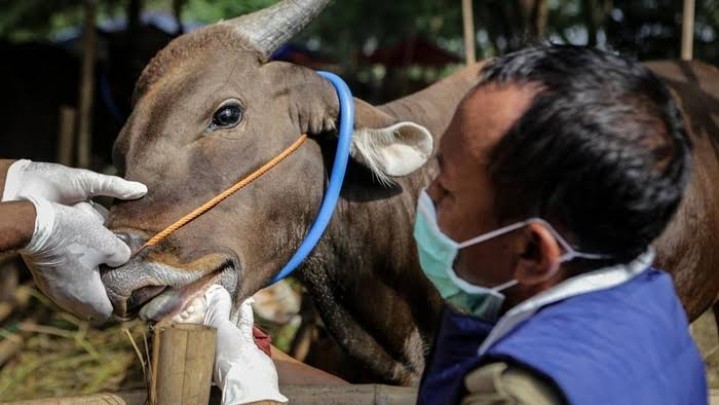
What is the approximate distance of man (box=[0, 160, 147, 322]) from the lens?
290 cm

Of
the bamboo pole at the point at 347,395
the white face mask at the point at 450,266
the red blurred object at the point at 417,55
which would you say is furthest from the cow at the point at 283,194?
the red blurred object at the point at 417,55

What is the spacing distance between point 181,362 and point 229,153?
1437 mm

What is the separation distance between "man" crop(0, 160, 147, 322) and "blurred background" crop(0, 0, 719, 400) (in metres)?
0.22

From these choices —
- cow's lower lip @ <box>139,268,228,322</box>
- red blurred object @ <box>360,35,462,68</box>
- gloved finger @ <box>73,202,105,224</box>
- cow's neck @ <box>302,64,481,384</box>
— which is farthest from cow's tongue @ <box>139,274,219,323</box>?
red blurred object @ <box>360,35,462,68</box>

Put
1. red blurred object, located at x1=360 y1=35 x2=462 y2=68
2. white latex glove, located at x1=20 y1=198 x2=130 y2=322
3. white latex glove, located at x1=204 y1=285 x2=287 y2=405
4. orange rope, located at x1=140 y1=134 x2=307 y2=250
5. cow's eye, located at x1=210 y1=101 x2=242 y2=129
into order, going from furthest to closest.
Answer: red blurred object, located at x1=360 y1=35 x2=462 y2=68 → cow's eye, located at x1=210 y1=101 x2=242 y2=129 → orange rope, located at x1=140 y1=134 x2=307 y2=250 → white latex glove, located at x1=20 y1=198 x2=130 y2=322 → white latex glove, located at x1=204 y1=285 x2=287 y2=405

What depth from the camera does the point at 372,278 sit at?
4.14 m

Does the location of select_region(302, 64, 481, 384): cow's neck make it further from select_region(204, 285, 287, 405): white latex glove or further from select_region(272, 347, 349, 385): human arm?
select_region(204, 285, 287, 405): white latex glove

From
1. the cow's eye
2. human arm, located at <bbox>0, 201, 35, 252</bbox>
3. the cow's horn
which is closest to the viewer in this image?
human arm, located at <bbox>0, 201, 35, 252</bbox>

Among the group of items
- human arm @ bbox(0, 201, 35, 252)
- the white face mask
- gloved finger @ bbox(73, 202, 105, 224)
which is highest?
the white face mask

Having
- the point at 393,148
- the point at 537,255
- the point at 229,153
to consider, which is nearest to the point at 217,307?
the point at 229,153

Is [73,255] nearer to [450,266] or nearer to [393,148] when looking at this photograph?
[393,148]

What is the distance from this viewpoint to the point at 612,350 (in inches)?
65.4

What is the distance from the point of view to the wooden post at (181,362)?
7.76 ft

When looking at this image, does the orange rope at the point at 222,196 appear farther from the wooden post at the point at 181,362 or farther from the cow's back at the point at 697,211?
the cow's back at the point at 697,211
